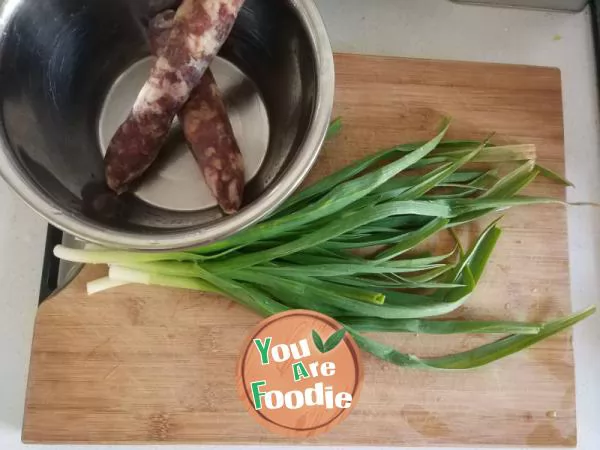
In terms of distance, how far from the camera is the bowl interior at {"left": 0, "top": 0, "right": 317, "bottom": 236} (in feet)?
2.66

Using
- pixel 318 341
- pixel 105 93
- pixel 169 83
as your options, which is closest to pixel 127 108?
pixel 105 93

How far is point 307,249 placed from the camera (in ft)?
2.97

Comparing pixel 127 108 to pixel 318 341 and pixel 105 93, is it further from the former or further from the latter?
pixel 318 341

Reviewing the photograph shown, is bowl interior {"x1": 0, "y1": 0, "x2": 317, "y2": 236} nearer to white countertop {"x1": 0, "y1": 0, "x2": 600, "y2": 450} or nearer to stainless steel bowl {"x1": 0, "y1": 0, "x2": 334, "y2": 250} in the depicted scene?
stainless steel bowl {"x1": 0, "y1": 0, "x2": 334, "y2": 250}

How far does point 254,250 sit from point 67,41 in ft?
1.37

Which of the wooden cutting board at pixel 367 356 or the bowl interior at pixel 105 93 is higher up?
the bowl interior at pixel 105 93

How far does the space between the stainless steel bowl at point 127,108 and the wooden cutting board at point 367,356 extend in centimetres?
13

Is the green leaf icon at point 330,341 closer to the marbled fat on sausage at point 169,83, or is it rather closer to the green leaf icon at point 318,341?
the green leaf icon at point 318,341

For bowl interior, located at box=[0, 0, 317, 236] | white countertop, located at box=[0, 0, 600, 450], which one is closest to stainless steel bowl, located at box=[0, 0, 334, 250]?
bowl interior, located at box=[0, 0, 317, 236]

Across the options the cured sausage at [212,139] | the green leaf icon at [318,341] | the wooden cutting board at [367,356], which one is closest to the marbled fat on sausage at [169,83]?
the cured sausage at [212,139]

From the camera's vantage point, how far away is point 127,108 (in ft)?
3.32

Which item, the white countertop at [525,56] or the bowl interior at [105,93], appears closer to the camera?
the bowl interior at [105,93]

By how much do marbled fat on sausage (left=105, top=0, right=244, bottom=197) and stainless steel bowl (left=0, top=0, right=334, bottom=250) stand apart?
2.4 inches

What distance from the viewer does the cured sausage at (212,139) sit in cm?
88
